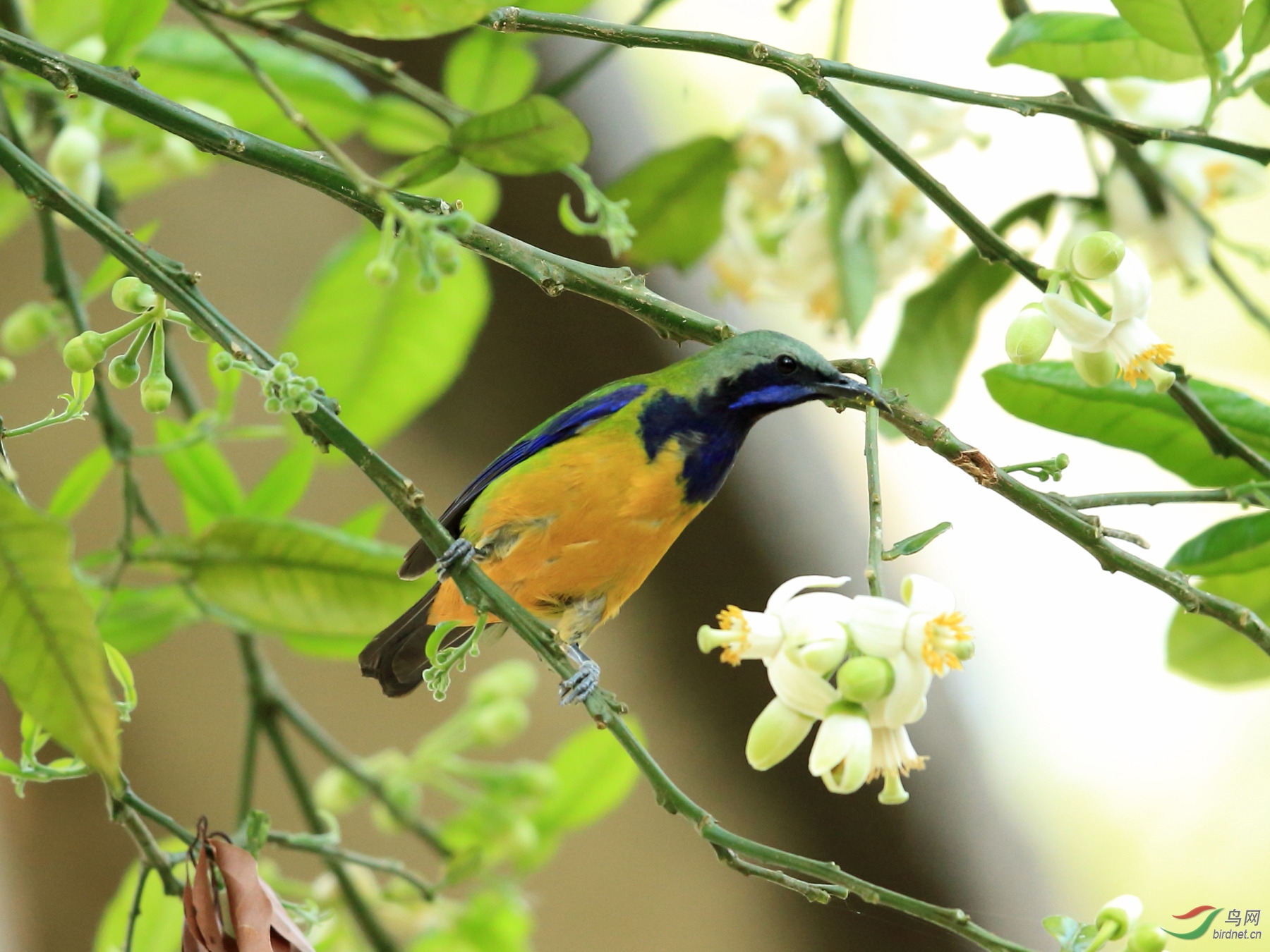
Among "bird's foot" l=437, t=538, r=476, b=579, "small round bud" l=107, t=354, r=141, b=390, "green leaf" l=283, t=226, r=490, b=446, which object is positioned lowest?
"bird's foot" l=437, t=538, r=476, b=579

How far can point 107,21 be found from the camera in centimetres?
73

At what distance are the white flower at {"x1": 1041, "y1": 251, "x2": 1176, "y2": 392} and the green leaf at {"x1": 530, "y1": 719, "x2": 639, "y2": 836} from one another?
678 millimetres

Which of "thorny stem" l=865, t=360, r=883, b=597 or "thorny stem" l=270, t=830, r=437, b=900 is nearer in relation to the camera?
"thorny stem" l=865, t=360, r=883, b=597

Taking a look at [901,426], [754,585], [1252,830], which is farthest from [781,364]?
[1252,830]

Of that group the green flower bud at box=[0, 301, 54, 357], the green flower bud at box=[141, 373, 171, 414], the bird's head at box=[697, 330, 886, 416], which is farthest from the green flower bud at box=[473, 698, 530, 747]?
the green flower bud at box=[141, 373, 171, 414]

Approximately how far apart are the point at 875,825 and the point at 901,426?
885mm

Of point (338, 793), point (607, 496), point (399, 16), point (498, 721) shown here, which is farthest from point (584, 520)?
point (338, 793)

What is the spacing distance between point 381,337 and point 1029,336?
664mm

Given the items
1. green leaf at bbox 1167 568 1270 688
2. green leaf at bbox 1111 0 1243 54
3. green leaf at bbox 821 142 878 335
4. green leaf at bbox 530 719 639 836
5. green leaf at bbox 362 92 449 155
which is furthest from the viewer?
green leaf at bbox 530 719 639 836

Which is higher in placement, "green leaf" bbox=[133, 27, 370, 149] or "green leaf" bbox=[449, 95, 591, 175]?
Result: "green leaf" bbox=[133, 27, 370, 149]

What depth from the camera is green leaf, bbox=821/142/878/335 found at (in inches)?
34.6

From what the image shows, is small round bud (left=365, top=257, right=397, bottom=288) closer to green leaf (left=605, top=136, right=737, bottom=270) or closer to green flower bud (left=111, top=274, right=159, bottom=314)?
green flower bud (left=111, top=274, right=159, bottom=314)

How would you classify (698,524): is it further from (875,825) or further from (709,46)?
(709,46)

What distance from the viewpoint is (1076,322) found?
0.52 m
